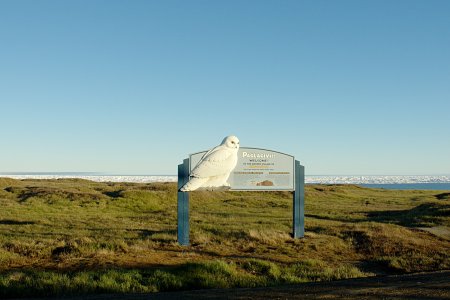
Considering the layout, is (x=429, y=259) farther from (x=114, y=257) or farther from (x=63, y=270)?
(x=63, y=270)

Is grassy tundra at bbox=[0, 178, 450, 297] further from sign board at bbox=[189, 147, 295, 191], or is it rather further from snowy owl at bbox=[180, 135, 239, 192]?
snowy owl at bbox=[180, 135, 239, 192]

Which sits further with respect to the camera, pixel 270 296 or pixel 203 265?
pixel 203 265

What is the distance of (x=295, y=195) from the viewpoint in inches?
775

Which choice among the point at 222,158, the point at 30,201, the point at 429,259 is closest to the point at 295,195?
the point at 222,158

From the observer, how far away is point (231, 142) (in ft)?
60.1

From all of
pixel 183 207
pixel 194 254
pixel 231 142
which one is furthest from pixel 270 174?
pixel 194 254

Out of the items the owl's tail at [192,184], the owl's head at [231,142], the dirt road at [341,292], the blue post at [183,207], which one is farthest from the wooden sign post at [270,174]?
the dirt road at [341,292]

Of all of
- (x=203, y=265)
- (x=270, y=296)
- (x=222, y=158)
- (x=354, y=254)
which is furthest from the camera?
(x=222, y=158)

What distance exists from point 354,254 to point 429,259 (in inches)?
99.2

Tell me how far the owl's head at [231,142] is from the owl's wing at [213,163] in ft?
0.68

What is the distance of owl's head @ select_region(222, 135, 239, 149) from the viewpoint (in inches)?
720

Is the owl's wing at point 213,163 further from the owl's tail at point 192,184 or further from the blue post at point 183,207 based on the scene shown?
the blue post at point 183,207

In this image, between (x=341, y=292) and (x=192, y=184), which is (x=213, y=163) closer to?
(x=192, y=184)

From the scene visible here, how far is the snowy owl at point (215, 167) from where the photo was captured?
17875mm
